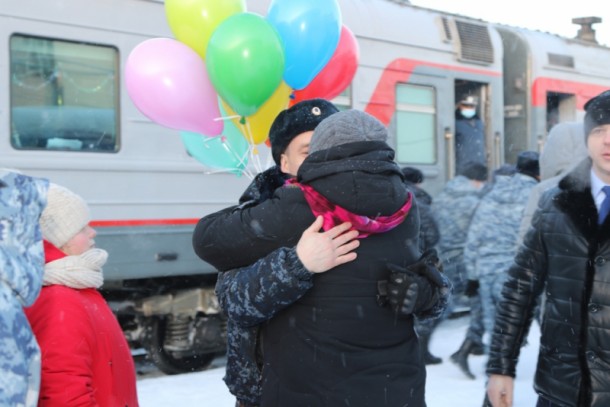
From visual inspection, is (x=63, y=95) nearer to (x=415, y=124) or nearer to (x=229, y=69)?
(x=229, y=69)

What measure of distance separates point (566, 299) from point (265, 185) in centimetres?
98

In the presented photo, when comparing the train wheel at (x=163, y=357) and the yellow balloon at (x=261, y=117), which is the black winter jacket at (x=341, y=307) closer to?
the yellow balloon at (x=261, y=117)

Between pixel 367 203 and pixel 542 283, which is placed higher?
pixel 367 203

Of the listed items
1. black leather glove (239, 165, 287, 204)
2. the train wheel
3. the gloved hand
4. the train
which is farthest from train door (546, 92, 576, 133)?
the gloved hand

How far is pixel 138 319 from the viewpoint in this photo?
251 inches

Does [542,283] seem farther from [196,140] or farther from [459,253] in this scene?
[459,253]

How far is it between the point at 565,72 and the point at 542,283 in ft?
23.5

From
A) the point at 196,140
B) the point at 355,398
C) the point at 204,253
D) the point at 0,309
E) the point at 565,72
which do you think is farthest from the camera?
the point at 565,72

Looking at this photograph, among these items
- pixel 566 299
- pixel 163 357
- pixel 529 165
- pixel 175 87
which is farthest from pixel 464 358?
pixel 566 299

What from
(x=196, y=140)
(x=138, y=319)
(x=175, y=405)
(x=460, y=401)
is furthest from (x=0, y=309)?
(x=138, y=319)

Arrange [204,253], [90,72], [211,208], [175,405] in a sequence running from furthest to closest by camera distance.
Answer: [211,208]
[90,72]
[175,405]
[204,253]

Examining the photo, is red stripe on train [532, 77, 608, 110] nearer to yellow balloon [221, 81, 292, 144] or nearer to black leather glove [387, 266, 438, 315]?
yellow balloon [221, 81, 292, 144]

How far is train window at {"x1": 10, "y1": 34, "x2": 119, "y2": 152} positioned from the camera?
5.23 m

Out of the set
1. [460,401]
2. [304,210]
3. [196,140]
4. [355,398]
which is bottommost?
[460,401]
